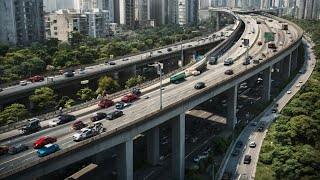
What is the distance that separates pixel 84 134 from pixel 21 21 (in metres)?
95.6

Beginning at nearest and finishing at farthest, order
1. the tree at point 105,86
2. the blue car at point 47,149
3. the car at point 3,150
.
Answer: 1. the blue car at point 47,149
2. the car at point 3,150
3. the tree at point 105,86

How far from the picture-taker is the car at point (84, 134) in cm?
3578

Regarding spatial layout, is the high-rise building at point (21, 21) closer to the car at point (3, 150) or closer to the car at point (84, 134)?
the car at point (84, 134)

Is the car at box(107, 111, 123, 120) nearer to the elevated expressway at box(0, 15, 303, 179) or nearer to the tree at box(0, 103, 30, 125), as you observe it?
the elevated expressway at box(0, 15, 303, 179)

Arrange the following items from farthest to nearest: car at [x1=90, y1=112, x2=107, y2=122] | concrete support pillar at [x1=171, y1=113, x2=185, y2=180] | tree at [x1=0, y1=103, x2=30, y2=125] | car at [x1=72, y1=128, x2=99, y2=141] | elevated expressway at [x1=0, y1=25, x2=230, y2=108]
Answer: elevated expressway at [x1=0, y1=25, x2=230, y2=108]
tree at [x1=0, y1=103, x2=30, y2=125]
concrete support pillar at [x1=171, y1=113, x2=185, y2=180]
car at [x1=90, y1=112, x2=107, y2=122]
car at [x1=72, y1=128, x2=99, y2=141]

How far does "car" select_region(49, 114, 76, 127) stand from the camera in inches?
1593

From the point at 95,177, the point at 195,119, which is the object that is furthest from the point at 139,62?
the point at 95,177

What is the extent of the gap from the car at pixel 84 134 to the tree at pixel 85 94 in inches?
1436

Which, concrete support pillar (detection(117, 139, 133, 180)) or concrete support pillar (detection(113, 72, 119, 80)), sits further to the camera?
concrete support pillar (detection(113, 72, 119, 80))

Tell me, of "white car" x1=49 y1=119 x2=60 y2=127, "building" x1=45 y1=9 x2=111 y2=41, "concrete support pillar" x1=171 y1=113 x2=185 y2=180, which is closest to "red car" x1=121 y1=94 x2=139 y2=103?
"concrete support pillar" x1=171 y1=113 x2=185 y2=180

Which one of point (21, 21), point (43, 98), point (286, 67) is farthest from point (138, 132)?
point (21, 21)

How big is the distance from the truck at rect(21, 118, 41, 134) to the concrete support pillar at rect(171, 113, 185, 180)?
16.6 m

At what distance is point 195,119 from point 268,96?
20067mm

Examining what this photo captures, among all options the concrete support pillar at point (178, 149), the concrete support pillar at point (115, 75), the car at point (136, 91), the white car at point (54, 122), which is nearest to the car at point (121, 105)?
the car at point (136, 91)
